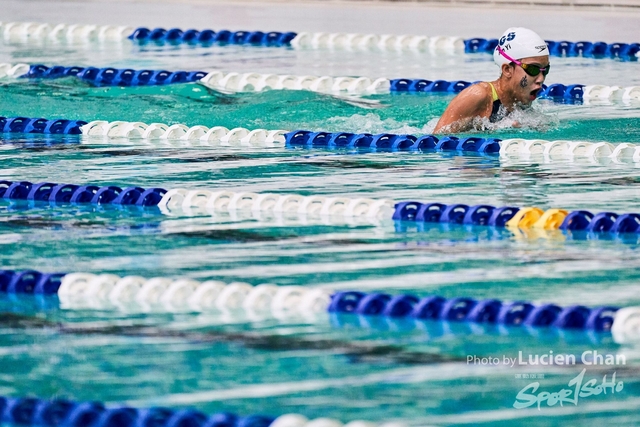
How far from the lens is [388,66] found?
9047 mm

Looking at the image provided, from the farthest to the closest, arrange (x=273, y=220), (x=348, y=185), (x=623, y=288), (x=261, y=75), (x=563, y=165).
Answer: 1. (x=261, y=75)
2. (x=563, y=165)
3. (x=348, y=185)
4. (x=273, y=220)
5. (x=623, y=288)

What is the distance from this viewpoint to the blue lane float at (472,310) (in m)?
3.48

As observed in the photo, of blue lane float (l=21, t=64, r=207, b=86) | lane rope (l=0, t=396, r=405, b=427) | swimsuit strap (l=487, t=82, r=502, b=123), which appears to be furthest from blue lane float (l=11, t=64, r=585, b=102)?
lane rope (l=0, t=396, r=405, b=427)

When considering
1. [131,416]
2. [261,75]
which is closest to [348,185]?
[131,416]

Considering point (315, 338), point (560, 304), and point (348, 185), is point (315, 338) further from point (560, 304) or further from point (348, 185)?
point (348, 185)

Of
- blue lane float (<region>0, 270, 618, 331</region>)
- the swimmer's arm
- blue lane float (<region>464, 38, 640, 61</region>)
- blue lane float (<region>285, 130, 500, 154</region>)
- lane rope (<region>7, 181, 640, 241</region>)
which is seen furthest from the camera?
blue lane float (<region>464, 38, 640, 61</region>)

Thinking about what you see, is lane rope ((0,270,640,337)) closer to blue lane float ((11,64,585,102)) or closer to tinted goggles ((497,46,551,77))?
tinted goggles ((497,46,551,77))

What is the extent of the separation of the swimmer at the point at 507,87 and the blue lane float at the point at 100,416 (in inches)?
143

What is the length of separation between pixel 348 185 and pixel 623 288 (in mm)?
1779

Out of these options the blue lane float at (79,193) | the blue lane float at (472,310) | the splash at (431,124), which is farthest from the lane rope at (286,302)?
the splash at (431,124)

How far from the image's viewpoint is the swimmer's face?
6.14 meters

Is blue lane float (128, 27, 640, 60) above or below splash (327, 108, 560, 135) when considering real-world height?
above

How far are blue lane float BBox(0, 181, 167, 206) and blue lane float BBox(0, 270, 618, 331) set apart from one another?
158 cm

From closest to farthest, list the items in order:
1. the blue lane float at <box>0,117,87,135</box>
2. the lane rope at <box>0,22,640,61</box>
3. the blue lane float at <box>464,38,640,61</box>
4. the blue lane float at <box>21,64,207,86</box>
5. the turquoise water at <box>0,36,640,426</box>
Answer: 1. the turquoise water at <box>0,36,640,426</box>
2. the blue lane float at <box>0,117,87,135</box>
3. the blue lane float at <box>21,64,207,86</box>
4. the blue lane float at <box>464,38,640,61</box>
5. the lane rope at <box>0,22,640,61</box>
